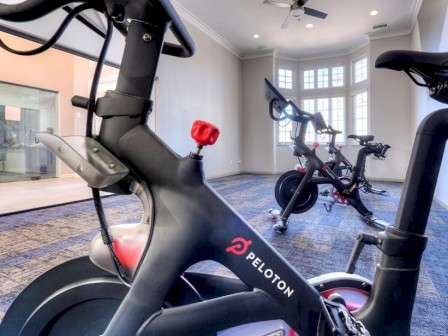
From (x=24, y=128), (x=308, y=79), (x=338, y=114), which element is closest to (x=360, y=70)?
(x=338, y=114)

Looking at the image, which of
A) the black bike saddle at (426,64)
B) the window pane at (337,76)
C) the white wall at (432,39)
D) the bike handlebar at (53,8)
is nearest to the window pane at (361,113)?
the window pane at (337,76)

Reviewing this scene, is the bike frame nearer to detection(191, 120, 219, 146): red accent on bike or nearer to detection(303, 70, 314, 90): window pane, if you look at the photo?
detection(191, 120, 219, 146): red accent on bike

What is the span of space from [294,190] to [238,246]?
2198 millimetres

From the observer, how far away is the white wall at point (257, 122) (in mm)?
7875

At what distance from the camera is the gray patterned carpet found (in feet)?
4.66

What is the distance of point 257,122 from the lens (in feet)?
26.3

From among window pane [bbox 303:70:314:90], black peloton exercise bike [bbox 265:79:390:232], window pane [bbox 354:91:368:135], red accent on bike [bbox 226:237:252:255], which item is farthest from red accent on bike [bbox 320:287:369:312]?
window pane [bbox 303:70:314:90]

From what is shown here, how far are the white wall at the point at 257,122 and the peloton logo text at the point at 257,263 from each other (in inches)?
293

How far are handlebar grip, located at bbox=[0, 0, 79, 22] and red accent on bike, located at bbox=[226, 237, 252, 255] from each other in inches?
22.4

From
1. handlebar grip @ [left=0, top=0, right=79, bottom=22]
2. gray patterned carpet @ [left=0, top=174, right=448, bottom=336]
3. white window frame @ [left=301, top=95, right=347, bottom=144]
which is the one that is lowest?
gray patterned carpet @ [left=0, top=174, right=448, bottom=336]

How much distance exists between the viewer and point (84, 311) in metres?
0.66

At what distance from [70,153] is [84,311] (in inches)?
15.8

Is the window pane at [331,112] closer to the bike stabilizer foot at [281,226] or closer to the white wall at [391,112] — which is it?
the white wall at [391,112]

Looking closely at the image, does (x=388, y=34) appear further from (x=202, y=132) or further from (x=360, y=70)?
(x=202, y=132)
